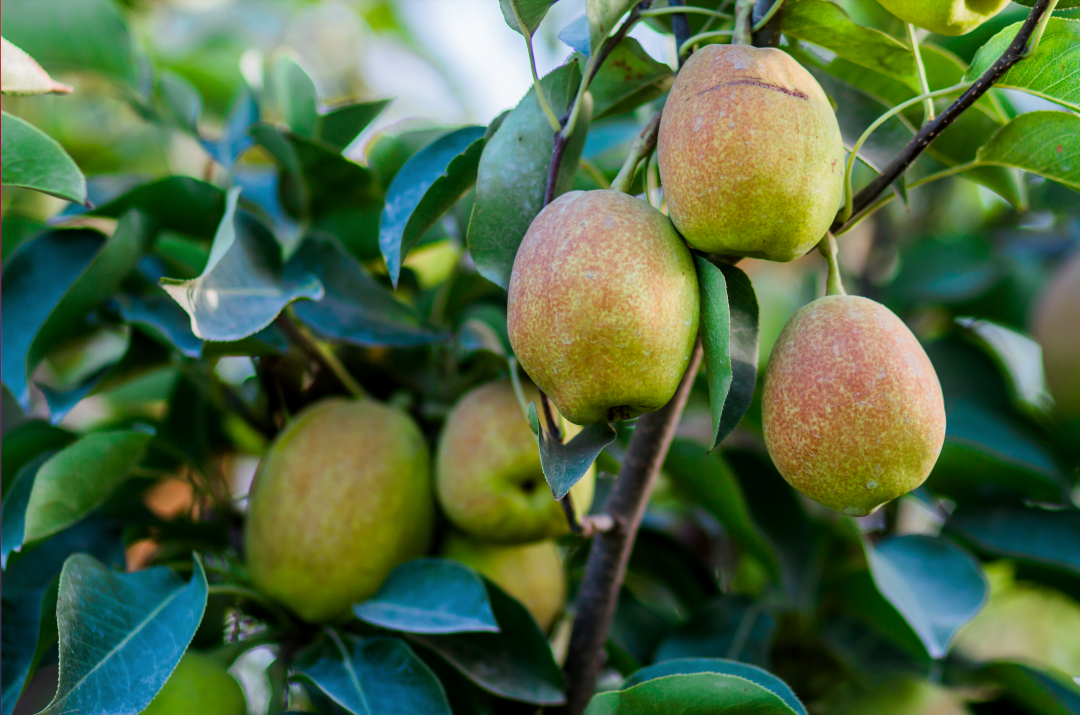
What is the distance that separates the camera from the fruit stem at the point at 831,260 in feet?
1.62

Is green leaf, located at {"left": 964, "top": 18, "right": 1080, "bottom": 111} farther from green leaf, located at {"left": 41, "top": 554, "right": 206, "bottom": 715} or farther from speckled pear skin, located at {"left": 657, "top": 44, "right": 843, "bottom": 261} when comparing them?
green leaf, located at {"left": 41, "top": 554, "right": 206, "bottom": 715}

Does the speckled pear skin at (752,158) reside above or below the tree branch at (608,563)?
above

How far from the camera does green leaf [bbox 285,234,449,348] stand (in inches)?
29.0

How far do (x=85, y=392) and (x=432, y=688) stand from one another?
0.40 meters

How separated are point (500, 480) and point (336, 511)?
0.50 feet

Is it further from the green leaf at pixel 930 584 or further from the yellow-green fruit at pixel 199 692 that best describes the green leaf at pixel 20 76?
the green leaf at pixel 930 584

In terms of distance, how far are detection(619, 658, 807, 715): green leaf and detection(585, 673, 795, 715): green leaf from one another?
1 cm

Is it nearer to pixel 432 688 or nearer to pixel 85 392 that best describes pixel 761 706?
pixel 432 688

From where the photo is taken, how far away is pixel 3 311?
674mm

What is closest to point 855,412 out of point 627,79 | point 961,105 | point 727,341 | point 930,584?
point 727,341

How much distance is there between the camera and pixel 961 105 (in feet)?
1.50

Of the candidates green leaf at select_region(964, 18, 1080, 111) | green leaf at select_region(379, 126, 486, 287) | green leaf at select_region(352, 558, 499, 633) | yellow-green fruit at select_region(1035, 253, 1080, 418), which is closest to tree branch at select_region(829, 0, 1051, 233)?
green leaf at select_region(964, 18, 1080, 111)

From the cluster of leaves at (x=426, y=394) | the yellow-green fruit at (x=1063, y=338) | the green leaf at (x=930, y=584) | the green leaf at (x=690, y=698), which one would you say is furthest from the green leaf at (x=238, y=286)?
the yellow-green fruit at (x=1063, y=338)

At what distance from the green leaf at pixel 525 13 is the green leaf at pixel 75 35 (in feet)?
1.86
